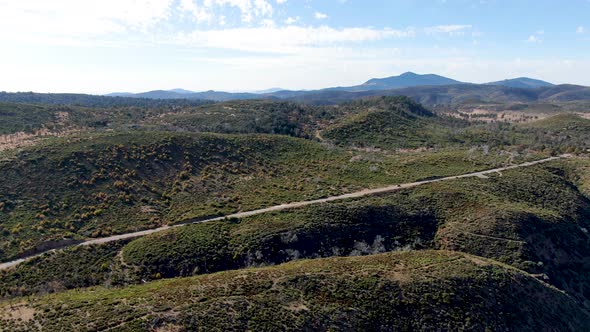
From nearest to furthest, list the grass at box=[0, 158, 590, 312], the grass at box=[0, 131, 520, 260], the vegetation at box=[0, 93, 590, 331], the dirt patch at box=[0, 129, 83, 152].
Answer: the vegetation at box=[0, 93, 590, 331] < the grass at box=[0, 158, 590, 312] < the grass at box=[0, 131, 520, 260] < the dirt patch at box=[0, 129, 83, 152]

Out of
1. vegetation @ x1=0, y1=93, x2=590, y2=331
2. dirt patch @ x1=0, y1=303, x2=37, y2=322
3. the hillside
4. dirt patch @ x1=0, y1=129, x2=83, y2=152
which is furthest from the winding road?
dirt patch @ x1=0, y1=129, x2=83, y2=152

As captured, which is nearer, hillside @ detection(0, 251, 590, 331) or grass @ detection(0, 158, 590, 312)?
hillside @ detection(0, 251, 590, 331)

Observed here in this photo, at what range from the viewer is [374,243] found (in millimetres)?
49219

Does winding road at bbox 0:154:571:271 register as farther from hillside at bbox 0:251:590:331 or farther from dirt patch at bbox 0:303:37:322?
hillside at bbox 0:251:590:331

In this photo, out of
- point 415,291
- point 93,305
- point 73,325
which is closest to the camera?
point 73,325

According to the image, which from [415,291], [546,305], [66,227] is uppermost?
[66,227]

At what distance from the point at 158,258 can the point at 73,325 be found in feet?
44.2

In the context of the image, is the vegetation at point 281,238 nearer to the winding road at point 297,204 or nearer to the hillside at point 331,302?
the hillside at point 331,302

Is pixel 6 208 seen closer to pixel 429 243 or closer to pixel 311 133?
pixel 429 243

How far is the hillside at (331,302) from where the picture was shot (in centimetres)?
2978

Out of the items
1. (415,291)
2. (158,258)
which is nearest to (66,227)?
(158,258)

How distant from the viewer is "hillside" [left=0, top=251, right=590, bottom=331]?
97.7 ft

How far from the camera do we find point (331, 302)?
110ft

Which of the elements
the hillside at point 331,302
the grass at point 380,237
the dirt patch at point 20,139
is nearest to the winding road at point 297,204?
the grass at point 380,237
